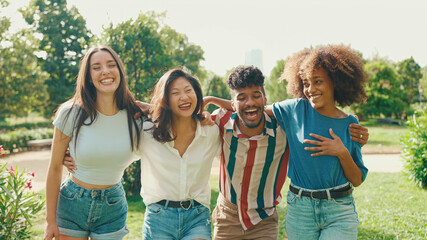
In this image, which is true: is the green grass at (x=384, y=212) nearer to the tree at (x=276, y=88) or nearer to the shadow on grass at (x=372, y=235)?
the shadow on grass at (x=372, y=235)

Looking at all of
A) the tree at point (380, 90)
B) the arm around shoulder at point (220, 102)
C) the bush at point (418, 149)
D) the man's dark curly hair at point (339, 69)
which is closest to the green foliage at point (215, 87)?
the bush at point (418, 149)

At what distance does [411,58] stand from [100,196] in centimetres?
4480

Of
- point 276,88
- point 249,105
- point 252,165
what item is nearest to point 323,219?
point 252,165

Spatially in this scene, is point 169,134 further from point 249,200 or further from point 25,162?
Answer: point 25,162

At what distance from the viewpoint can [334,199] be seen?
2.66m

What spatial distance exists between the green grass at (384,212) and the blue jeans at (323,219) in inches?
110

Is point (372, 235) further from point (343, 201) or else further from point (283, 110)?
point (283, 110)

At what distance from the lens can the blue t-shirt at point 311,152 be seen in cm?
271

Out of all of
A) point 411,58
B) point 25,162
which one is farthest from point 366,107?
point 25,162

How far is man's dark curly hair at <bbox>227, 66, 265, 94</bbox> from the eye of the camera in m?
3.08

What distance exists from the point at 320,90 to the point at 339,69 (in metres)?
0.25

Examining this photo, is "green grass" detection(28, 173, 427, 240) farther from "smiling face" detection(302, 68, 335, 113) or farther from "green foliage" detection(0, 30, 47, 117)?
"green foliage" detection(0, 30, 47, 117)

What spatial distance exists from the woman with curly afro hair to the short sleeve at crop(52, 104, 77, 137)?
5.94ft

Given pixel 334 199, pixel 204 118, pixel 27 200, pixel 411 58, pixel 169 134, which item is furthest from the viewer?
pixel 411 58
